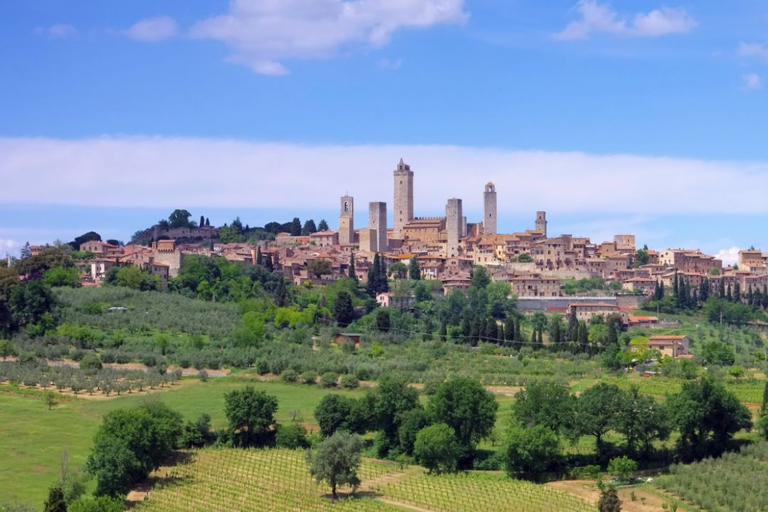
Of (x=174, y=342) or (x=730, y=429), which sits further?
(x=174, y=342)

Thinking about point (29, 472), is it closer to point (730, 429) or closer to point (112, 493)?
point (112, 493)

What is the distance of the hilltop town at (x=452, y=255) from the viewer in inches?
3292

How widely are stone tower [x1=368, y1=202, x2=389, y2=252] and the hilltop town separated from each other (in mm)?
87

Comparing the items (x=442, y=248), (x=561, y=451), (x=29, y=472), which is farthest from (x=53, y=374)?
(x=442, y=248)

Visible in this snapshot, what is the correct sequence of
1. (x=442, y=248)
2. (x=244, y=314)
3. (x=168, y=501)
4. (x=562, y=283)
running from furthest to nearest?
(x=442, y=248)
(x=562, y=283)
(x=244, y=314)
(x=168, y=501)

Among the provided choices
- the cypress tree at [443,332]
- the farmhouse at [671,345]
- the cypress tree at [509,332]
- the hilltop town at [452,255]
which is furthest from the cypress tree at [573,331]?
the hilltop town at [452,255]

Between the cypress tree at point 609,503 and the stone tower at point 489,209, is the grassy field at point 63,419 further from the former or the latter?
the stone tower at point 489,209

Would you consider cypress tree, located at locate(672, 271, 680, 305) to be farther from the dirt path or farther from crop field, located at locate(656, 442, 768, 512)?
the dirt path

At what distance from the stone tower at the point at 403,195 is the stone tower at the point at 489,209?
7375mm

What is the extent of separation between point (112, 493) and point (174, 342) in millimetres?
25314

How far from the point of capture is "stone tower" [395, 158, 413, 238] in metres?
110

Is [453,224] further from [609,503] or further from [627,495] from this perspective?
[609,503]

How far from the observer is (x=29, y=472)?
34562 mm

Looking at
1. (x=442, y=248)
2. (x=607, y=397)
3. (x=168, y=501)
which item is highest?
(x=442, y=248)
